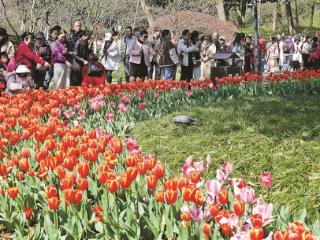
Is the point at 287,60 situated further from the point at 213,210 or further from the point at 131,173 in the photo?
the point at 213,210

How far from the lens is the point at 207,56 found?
49.2 feet

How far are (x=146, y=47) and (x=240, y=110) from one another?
4.84 meters

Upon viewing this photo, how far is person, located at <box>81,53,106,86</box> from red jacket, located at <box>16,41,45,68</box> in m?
0.83

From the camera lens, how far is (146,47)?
11.7m

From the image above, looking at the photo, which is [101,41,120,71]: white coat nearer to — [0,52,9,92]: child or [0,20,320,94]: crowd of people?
[0,20,320,94]: crowd of people

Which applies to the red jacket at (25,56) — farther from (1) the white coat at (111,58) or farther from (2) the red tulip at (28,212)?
(2) the red tulip at (28,212)

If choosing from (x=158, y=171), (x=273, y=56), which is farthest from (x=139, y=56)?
(x=273, y=56)

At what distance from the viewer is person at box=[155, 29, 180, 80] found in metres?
11.5

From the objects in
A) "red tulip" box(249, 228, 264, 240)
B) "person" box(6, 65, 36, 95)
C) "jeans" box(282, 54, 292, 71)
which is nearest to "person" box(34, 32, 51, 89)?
"person" box(6, 65, 36, 95)

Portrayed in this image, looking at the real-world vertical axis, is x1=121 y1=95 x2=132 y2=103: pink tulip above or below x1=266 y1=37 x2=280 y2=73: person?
below

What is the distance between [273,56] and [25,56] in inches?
512

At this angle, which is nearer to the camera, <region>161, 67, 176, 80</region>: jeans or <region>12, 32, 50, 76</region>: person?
<region>12, 32, 50, 76</region>: person

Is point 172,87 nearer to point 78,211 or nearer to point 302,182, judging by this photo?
point 302,182

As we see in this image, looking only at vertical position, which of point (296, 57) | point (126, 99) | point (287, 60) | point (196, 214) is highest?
point (296, 57)
